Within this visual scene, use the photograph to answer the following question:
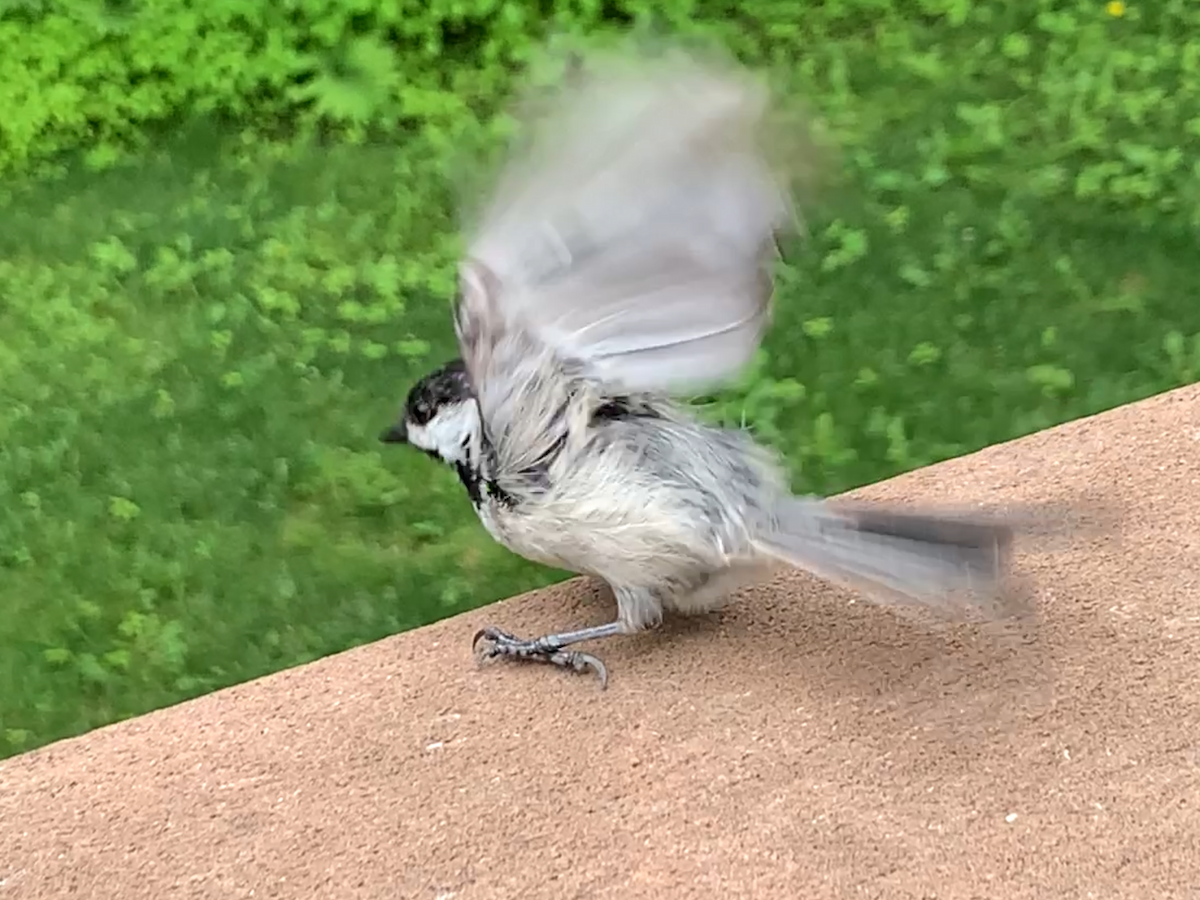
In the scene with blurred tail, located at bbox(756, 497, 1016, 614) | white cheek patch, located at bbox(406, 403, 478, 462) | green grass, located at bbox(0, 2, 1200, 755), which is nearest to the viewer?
blurred tail, located at bbox(756, 497, 1016, 614)

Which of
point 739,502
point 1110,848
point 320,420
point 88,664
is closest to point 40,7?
point 320,420

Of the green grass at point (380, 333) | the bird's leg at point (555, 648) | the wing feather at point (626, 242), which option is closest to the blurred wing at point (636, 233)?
the wing feather at point (626, 242)

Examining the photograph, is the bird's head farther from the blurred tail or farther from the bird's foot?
the blurred tail

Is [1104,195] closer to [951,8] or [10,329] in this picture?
[951,8]

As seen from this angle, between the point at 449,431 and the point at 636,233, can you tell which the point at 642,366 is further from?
the point at 449,431

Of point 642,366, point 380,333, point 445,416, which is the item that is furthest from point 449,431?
point 380,333

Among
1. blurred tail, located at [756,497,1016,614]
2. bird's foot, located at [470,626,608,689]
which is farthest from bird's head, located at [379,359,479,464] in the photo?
blurred tail, located at [756,497,1016,614]
